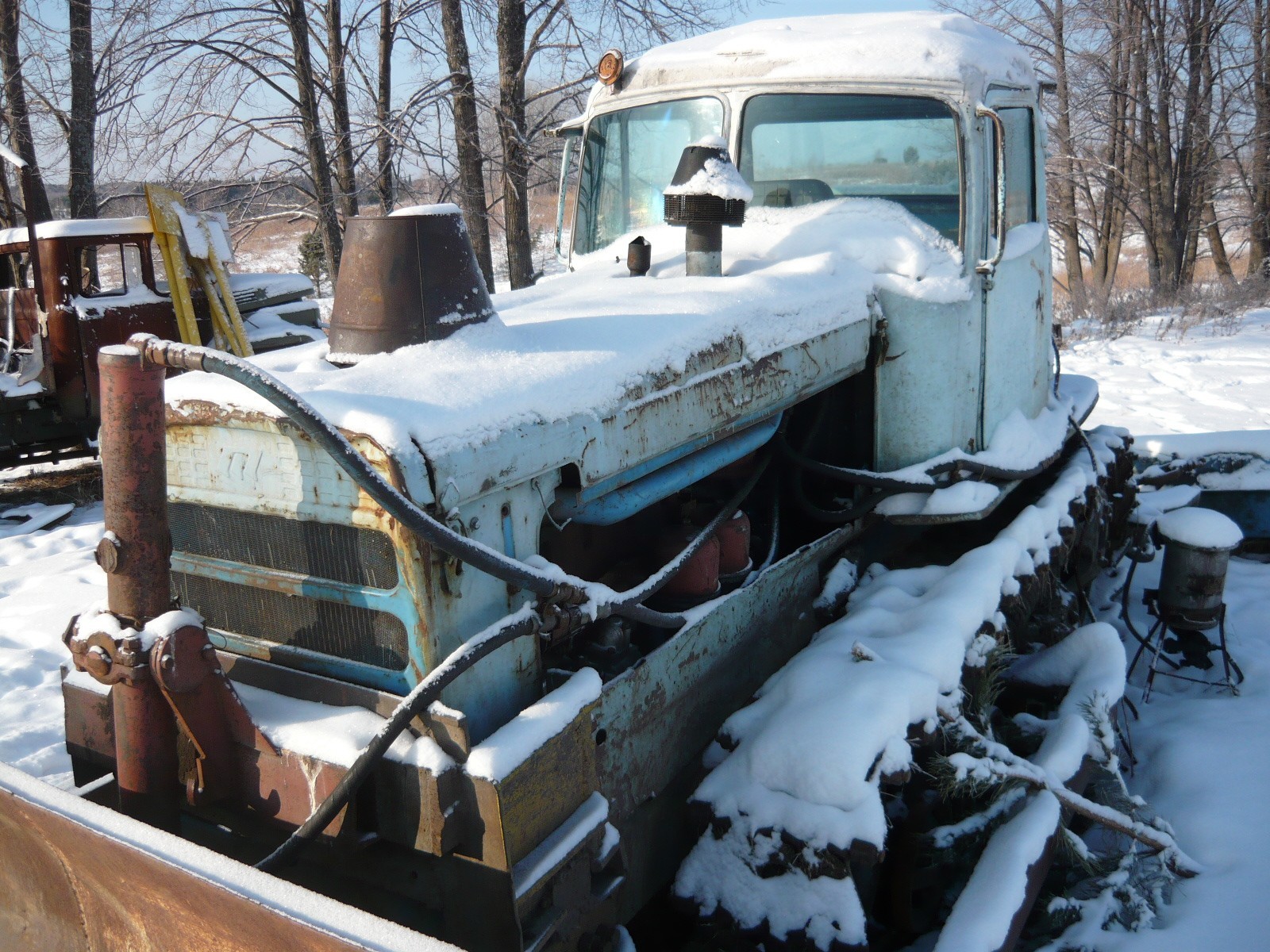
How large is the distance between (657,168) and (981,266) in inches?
50.2

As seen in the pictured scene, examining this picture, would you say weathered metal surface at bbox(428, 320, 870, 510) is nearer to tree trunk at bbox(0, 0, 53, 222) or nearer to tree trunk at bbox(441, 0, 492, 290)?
tree trunk at bbox(441, 0, 492, 290)

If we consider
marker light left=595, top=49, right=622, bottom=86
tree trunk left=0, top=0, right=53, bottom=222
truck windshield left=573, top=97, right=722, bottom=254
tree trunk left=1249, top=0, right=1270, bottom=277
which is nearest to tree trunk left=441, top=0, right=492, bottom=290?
tree trunk left=0, top=0, right=53, bottom=222

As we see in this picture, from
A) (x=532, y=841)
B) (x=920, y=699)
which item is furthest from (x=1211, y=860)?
(x=532, y=841)

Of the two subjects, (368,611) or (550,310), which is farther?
(550,310)

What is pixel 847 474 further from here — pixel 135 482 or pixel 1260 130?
pixel 1260 130

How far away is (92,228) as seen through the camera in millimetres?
9109

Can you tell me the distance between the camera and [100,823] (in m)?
2.01

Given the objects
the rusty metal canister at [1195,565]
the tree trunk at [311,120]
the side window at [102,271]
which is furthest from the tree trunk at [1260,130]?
the side window at [102,271]

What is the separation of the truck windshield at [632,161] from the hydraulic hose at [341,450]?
2369 millimetres

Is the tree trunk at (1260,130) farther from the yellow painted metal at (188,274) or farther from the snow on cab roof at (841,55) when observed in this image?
the snow on cab roof at (841,55)

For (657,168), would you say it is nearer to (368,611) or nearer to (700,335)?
(700,335)

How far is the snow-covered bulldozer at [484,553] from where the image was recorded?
84.6 inches

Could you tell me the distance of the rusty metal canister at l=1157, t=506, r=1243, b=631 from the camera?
4410 mm

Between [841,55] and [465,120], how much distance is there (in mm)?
9735
